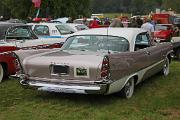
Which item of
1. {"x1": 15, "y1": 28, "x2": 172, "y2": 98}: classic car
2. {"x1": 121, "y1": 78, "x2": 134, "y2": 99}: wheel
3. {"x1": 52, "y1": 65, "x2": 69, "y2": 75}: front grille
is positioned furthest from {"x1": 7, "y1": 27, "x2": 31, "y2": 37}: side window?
{"x1": 121, "y1": 78, "x2": 134, "y2": 99}: wheel

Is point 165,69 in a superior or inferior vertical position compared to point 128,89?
inferior

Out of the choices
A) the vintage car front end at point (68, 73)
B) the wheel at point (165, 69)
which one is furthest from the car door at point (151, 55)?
the vintage car front end at point (68, 73)

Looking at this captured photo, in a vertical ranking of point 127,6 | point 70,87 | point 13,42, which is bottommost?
point 127,6

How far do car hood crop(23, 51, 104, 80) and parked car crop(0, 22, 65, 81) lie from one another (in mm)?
1951

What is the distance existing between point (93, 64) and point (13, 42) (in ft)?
11.9

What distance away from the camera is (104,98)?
8.09 m

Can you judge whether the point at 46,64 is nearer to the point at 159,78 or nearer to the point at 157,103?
the point at 157,103

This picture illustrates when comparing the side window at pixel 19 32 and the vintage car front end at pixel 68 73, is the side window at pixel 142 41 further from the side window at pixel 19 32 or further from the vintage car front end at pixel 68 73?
the side window at pixel 19 32

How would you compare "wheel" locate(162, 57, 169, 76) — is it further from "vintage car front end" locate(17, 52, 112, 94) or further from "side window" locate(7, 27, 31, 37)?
"side window" locate(7, 27, 31, 37)

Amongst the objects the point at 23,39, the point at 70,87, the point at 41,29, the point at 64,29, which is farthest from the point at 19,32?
the point at 64,29

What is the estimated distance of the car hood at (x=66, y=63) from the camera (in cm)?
719

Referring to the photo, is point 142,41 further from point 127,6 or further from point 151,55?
point 127,6

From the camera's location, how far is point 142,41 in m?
9.38

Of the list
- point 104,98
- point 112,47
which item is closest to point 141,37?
point 112,47
